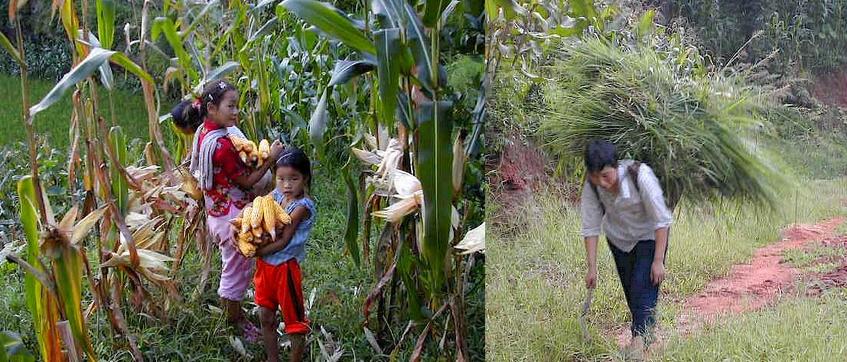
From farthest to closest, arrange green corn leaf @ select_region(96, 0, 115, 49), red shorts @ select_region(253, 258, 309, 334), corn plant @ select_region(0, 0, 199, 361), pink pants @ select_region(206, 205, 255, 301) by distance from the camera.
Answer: pink pants @ select_region(206, 205, 255, 301) < red shorts @ select_region(253, 258, 309, 334) < green corn leaf @ select_region(96, 0, 115, 49) < corn plant @ select_region(0, 0, 199, 361)

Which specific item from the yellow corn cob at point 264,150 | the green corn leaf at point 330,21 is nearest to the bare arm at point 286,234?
the yellow corn cob at point 264,150

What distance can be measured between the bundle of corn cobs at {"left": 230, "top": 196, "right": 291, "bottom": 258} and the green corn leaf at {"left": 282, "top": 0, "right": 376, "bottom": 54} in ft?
1.60

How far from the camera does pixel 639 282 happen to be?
1.33 m

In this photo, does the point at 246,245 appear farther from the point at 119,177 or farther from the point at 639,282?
the point at 639,282

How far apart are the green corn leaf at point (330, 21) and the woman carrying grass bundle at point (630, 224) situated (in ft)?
2.03

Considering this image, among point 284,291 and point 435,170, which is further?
point 284,291

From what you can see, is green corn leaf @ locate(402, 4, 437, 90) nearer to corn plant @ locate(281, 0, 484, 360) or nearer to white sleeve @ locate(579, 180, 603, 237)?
corn plant @ locate(281, 0, 484, 360)

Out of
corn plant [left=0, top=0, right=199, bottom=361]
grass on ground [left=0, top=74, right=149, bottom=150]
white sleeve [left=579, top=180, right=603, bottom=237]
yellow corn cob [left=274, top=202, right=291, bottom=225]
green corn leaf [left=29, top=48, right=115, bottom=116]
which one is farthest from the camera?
grass on ground [left=0, top=74, right=149, bottom=150]

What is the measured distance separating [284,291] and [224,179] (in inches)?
14.5

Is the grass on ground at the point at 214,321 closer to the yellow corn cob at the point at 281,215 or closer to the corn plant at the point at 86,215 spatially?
the corn plant at the point at 86,215

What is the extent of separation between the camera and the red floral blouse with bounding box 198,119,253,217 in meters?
2.13

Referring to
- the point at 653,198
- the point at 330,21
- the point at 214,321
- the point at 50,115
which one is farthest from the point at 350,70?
the point at 50,115

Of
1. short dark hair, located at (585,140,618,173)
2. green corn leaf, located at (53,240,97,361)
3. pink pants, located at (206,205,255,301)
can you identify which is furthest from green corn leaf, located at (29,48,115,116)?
short dark hair, located at (585,140,618,173)

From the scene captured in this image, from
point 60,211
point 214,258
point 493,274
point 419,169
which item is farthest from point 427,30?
point 60,211
